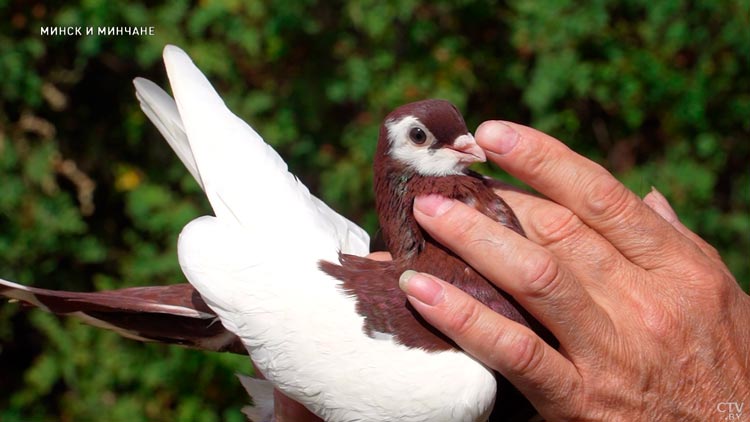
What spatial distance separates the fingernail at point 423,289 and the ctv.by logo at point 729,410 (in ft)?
1.87

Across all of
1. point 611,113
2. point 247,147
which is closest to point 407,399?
point 247,147

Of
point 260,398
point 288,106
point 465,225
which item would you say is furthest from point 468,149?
point 288,106

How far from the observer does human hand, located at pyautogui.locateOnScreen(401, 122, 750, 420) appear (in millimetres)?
1386

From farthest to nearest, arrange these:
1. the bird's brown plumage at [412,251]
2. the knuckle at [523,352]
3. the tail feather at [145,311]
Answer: the tail feather at [145,311] < the bird's brown plumage at [412,251] < the knuckle at [523,352]

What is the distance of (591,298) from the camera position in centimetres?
143

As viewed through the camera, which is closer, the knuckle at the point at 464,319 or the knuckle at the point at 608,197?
the knuckle at the point at 464,319

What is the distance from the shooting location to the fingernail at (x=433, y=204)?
4.88 ft

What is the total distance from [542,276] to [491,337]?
0.13 metres

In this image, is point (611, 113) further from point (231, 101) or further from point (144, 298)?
point (144, 298)

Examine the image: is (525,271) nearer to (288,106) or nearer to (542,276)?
(542,276)

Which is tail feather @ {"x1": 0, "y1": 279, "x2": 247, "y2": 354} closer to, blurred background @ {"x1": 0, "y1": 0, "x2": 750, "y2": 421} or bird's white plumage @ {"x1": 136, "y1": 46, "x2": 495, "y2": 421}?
bird's white plumage @ {"x1": 136, "y1": 46, "x2": 495, "y2": 421}

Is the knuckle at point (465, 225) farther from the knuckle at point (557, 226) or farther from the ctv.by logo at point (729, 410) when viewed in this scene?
the ctv.by logo at point (729, 410)

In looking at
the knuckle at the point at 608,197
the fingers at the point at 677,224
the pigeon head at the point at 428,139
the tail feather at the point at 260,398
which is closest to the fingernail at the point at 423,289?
the pigeon head at the point at 428,139

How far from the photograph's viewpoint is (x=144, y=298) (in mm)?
1785
